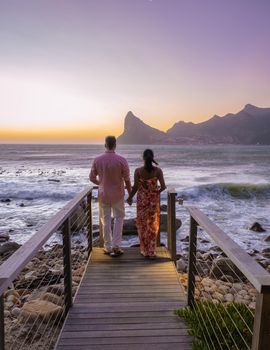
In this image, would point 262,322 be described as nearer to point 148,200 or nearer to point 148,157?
point 148,157

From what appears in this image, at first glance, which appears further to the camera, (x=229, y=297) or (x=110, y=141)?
(x=229, y=297)

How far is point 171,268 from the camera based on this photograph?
508 centimetres

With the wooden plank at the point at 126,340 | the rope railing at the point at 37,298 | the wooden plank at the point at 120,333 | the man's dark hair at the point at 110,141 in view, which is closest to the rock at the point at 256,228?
the rope railing at the point at 37,298

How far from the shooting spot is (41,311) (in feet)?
13.7

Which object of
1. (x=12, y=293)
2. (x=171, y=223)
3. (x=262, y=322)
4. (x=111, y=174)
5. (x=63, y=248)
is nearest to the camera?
(x=262, y=322)

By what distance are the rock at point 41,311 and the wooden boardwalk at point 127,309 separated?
37 centimetres

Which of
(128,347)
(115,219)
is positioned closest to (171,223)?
(115,219)

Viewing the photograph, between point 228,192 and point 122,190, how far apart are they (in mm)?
21064

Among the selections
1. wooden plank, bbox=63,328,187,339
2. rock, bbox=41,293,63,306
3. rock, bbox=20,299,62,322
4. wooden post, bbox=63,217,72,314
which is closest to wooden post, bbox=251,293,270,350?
wooden plank, bbox=63,328,187,339

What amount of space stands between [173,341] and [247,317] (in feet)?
3.47

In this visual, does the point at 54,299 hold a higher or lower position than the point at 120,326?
lower

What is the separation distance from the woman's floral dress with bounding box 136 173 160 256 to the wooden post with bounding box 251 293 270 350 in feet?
12.4

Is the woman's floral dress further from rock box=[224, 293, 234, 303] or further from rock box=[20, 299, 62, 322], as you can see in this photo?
rock box=[20, 299, 62, 322]

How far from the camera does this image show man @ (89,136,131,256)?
205 inches
